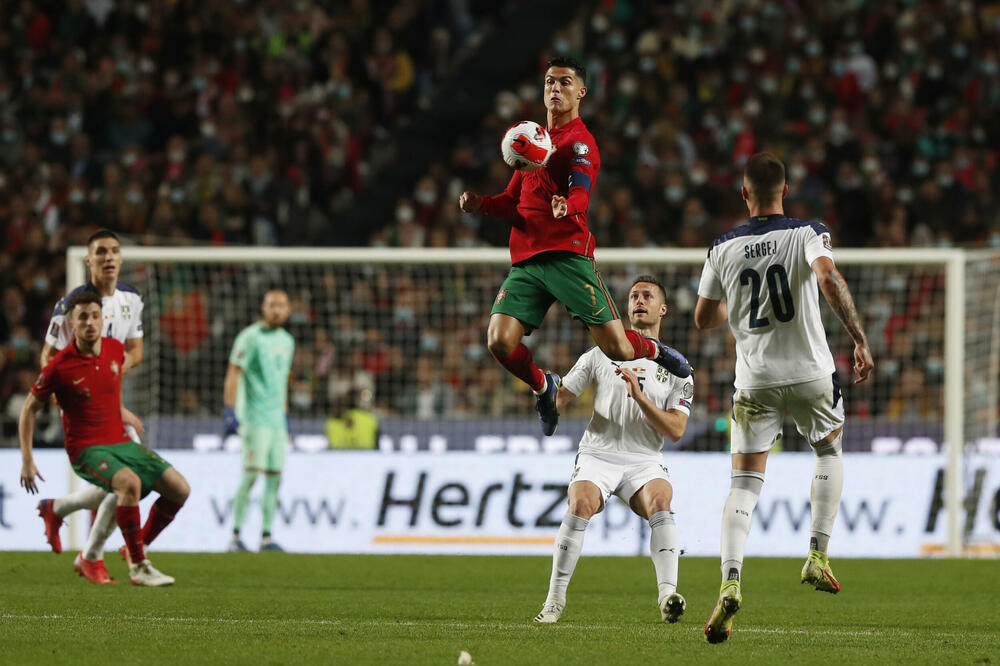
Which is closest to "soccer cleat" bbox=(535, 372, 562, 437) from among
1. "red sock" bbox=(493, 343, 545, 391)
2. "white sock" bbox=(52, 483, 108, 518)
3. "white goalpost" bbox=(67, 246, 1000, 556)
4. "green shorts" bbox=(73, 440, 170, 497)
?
"red sock" bbox=(493, 343, 545, 391)

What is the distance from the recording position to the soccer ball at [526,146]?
7379mm

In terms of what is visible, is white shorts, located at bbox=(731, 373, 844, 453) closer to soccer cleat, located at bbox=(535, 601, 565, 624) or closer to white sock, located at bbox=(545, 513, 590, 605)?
white sock, located at bbox=(545, 513, 590, 605)

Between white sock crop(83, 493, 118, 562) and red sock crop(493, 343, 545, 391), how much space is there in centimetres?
324

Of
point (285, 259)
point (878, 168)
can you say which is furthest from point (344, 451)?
point (878, 168)

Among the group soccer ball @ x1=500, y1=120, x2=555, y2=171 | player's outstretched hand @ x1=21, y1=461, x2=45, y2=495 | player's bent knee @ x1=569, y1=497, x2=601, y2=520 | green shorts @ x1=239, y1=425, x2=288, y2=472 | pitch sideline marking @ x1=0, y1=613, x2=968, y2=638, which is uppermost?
soccer ball @ x1=500, y1=120, x2=555, y2=171

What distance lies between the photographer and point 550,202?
7668 millimetres

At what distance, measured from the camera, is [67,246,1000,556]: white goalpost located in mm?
14312

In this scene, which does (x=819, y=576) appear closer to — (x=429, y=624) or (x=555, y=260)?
(x=429, y=624)

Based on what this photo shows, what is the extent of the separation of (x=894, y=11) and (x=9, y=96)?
492 inches

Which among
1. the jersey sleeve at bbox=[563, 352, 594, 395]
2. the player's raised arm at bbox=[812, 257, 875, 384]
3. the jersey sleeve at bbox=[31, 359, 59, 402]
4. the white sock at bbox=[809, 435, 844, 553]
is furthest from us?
the jersey sleeve at bbox=[31, 359, 59, 402]

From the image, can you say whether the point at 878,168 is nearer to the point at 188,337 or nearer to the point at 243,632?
the point at 188,337

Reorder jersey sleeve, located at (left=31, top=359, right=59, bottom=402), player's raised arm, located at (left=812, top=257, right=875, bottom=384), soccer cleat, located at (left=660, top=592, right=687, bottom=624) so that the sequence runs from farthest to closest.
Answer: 1. jersey sleeve, located at (left=31, top=359, right=59, bottom=402)
2. soccer cleat, located at (left=660, top=592, right=687, bottom=624)
3. player's raised arm, located at (left=812, top=257, right=875, bottom=384)

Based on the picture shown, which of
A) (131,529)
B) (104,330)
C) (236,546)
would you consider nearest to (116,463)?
(131,529)

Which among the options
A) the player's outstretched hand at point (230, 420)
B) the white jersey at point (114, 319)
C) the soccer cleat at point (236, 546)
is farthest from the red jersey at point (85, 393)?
the soccer cleat at point (236, 546)
